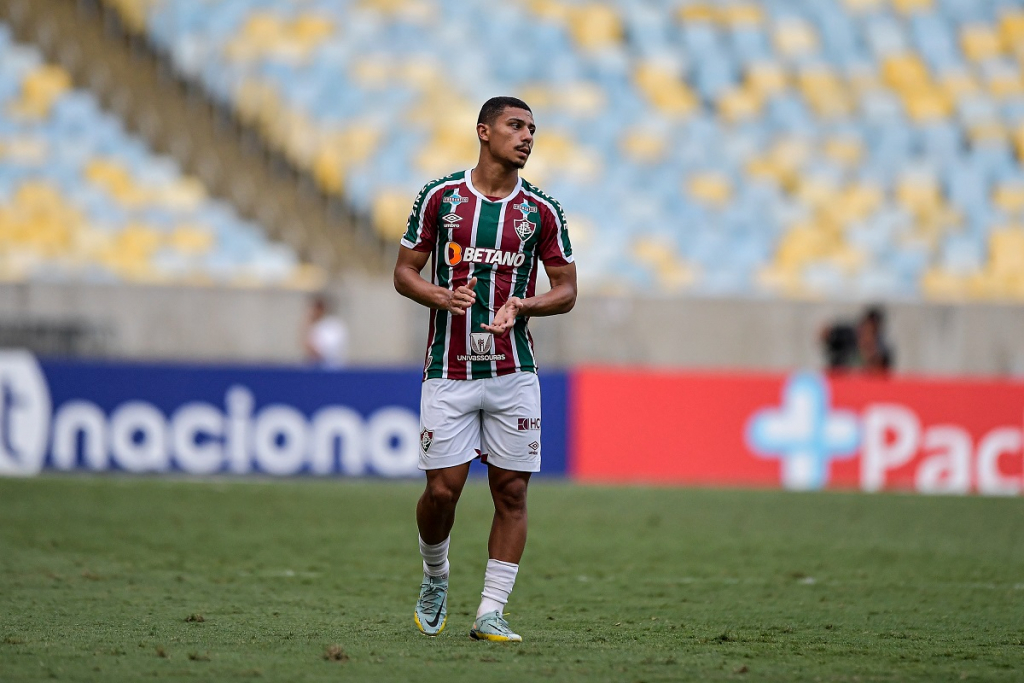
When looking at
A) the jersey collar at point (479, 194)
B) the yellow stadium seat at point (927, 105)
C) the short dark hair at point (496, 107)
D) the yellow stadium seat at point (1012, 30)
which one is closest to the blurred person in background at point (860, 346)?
the yellow stadium seat at point (927, 105)

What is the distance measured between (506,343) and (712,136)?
14426mm

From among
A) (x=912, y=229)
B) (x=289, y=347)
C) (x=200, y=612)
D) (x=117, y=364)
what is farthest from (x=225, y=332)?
(x=200, y=612)

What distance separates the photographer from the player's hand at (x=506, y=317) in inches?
239

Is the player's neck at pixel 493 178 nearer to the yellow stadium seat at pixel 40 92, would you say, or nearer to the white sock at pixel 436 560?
the white sock at pixel 436 560

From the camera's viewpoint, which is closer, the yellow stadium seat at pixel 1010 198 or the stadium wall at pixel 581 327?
the stadium wall at pixel 581 327

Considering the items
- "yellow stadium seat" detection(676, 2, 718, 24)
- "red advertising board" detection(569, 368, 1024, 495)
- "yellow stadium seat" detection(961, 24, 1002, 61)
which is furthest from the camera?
"yellow stadium seat" detection(961, 24, 1002, 61)

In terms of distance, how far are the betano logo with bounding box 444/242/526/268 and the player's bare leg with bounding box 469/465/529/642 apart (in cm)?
90

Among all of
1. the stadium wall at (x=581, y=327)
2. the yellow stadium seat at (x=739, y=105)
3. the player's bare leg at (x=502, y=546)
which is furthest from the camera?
the yellow stadium seat at (x=739, y=105)

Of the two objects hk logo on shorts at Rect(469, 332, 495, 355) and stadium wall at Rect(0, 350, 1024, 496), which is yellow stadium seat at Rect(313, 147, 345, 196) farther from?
hk logo on shorts at Rect(469, 332, 495, 355)

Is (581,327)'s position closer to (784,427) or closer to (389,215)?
(389,215)

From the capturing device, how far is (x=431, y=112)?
63.6ft

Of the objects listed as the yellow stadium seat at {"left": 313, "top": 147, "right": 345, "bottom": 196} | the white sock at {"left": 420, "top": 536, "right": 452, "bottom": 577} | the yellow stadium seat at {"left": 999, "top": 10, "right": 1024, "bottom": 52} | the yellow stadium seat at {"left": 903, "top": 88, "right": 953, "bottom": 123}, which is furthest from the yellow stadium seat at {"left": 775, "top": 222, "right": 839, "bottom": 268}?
the white sock at {"left": 420, "top": 536, "right": 452, "bottom": 577}

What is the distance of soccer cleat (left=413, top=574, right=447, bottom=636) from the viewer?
6.29m

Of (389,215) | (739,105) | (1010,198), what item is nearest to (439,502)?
(389,215)
